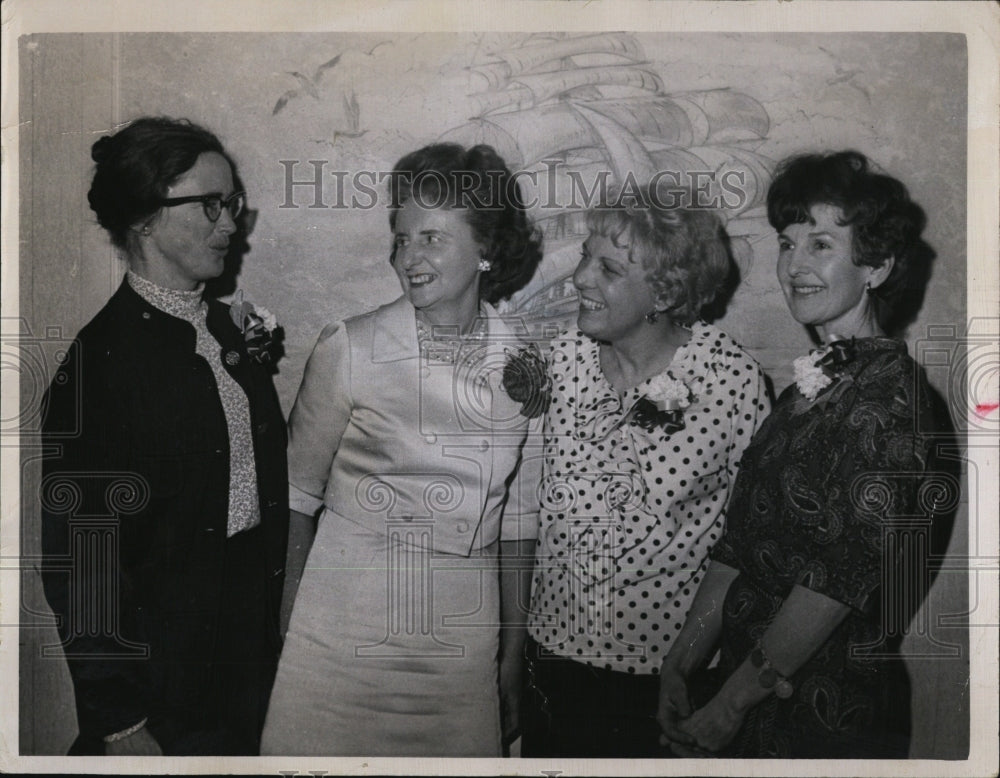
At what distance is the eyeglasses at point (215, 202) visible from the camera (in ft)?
8.81

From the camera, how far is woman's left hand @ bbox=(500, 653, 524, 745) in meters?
2.73

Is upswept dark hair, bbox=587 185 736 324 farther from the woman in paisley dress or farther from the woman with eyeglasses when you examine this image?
the woman with eyeglasses

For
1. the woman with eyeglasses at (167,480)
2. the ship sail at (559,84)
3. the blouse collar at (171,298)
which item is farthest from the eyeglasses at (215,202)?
the ship sail at (559,84)

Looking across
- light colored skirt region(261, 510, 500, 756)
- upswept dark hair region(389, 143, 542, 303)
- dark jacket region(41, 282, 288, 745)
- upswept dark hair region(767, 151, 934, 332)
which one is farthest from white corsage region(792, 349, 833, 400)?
dark jacket region(41, 282, 288, 745)

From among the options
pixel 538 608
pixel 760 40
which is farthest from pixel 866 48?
pixel 538 608

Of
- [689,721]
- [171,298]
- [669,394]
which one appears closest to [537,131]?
[669,394]

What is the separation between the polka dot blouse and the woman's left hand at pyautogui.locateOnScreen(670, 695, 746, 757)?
0.17m

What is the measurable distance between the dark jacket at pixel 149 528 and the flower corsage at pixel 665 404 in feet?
3.25

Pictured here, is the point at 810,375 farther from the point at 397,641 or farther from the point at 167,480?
the point at 167,480

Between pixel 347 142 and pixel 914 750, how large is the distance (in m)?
2.28

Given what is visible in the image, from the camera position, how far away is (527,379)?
2.72 m

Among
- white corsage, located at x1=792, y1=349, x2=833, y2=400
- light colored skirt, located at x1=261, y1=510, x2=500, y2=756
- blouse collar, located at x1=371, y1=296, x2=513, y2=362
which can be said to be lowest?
light colored skirt, located at x1=261, y1=510, x2=500, y2=756

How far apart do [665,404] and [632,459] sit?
169 millimetres

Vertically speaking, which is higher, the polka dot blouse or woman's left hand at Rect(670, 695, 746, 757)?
the polka dot blouse
